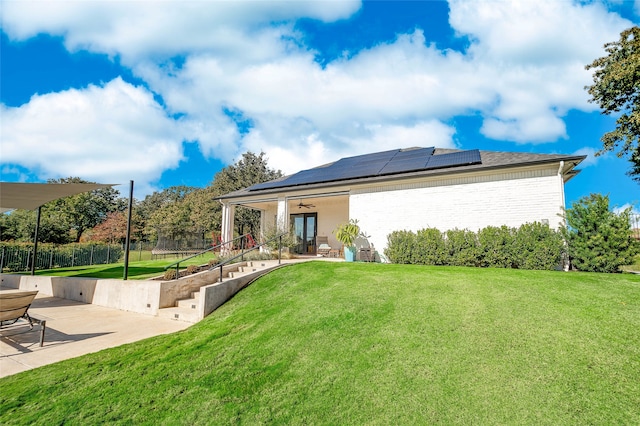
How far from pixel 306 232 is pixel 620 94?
16402mm

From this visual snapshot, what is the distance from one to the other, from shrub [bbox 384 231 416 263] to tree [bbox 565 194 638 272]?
178 inches

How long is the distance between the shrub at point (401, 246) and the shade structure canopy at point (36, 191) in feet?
31.6

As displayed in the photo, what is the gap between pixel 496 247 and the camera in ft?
30.8

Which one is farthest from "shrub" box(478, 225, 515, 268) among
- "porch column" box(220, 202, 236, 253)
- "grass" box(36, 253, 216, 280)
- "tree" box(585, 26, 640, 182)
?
"porch column" box(220, 202, 236, 253)

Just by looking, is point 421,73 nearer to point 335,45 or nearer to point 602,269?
point 335,45

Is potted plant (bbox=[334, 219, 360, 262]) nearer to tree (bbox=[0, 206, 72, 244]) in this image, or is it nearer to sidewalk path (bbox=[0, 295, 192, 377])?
sidewalk path (bbox=[0, 295, 192, 377])

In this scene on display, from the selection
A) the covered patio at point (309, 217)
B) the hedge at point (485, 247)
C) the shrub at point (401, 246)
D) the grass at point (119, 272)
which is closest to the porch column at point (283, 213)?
the covered patio at point (309, 217)

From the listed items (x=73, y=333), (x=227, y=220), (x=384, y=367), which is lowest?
(x=73, y=333)

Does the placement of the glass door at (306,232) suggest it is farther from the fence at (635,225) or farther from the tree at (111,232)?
the tree at (111,232)

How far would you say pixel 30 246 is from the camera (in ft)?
60.2

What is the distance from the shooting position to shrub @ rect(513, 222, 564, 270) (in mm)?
8688

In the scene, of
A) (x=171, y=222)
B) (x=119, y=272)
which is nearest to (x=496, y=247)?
(x=119, y=272)

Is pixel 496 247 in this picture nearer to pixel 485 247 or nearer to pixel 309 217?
pixel 485 247

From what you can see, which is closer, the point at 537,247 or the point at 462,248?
the point at 537,247
